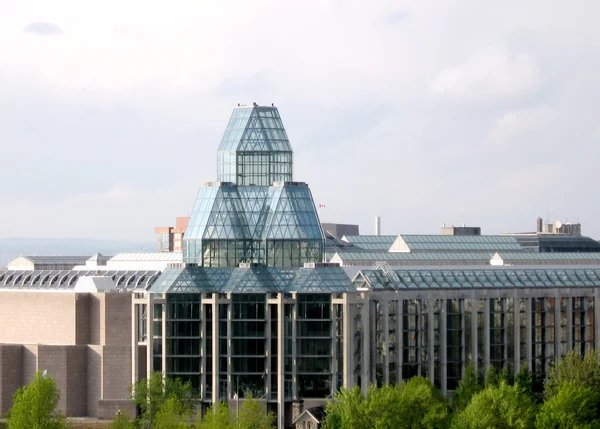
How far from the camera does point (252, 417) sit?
561 feet

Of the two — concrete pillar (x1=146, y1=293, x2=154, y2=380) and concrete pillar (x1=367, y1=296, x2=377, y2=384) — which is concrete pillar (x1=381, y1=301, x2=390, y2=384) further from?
concrete pillar (x1=146, y1=293, x2=154, y2=380)

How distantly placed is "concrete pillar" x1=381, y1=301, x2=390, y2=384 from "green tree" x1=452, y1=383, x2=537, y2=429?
89.9ft

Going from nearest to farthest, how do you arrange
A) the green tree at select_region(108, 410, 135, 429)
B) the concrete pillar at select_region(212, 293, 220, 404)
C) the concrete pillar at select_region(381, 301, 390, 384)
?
1. the green tree at select_region(108, 410, 135, 429)
2. the concrete pillar at select_region(212, 293, 220, 404)
3. the concrete pillar at select_region(381, 301, 390, 384)

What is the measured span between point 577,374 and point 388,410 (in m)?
33.0

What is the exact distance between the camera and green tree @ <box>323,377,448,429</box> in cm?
16838

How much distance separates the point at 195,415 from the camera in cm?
18638

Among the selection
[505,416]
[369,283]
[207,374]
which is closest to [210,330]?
[207,374]

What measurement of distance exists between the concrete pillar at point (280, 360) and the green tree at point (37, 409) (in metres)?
25.8

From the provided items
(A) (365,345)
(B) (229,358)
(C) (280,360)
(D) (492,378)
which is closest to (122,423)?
(B) (229,358)

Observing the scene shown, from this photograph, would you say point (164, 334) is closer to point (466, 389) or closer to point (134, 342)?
point (134, 342)

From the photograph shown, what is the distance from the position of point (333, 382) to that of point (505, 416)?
27.0 meters

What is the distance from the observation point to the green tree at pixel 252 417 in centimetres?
16738

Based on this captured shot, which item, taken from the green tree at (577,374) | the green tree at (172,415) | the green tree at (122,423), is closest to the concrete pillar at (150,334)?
the green tree at (172,415)

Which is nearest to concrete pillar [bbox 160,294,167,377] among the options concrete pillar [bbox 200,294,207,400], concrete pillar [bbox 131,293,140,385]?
concrete pillar [bbox 200,294,207,400]
